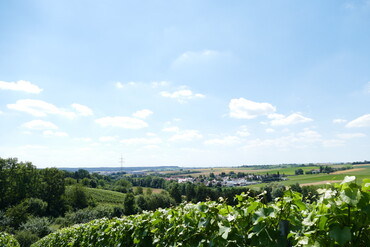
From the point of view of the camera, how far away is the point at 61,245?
991 centimetres

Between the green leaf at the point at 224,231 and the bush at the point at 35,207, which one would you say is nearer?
the green leaf at the point at 224,231

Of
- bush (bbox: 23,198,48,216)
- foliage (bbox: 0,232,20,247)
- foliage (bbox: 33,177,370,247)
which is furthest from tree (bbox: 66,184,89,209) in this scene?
foliage (bbox: 33,177,370,247)

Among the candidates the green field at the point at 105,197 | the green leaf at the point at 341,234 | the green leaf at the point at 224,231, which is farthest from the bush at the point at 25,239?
the green field at the point at 105,197

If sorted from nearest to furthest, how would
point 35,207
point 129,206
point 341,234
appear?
point 341,234, point 35,207, point 129,206

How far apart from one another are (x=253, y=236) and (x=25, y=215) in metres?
62.4

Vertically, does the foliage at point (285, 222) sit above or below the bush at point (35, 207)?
above


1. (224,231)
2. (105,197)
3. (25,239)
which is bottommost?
(105,197)

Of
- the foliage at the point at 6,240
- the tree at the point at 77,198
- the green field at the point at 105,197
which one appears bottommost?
the green field at the point at 105,197

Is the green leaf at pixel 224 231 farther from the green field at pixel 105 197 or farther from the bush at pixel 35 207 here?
the green field at pixel 105 197

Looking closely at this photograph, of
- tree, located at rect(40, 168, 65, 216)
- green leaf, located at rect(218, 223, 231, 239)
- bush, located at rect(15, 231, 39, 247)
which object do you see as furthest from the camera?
tree, located at rect(40, 168, 65, 216)

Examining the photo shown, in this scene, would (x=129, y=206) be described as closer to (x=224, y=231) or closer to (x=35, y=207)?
(x=35, y=207)

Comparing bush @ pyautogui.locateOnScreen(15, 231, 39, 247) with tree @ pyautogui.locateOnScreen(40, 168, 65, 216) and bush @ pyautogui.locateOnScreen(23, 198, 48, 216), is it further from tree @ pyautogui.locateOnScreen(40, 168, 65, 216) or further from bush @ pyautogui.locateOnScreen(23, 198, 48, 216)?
tree @ pyautogui.locateOnScreen(40, 168, 65, 216)

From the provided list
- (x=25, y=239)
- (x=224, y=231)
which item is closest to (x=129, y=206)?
(x=25, y=239)

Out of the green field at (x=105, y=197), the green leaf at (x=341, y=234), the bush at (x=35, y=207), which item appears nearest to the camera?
the green leaf at (x=341, y=234)
